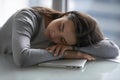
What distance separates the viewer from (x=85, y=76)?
116 cm

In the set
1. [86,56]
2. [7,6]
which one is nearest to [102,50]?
[86,56]

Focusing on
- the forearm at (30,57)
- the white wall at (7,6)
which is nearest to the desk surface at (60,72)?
the forearm at (30,57)

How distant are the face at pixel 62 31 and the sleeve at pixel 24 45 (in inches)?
4.1

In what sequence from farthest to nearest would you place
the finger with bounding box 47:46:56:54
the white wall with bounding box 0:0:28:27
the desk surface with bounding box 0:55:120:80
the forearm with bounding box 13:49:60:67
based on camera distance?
the white wall with bounding box 0:0:28:27 < the finger with bounding box 47:46:56:54 < the forearm with bounding box 13:49:60:67 < the desk surface with bounding box 0:55:120:80

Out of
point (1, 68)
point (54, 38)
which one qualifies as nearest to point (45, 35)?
point (54, 38)

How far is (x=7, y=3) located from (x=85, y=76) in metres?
1.20

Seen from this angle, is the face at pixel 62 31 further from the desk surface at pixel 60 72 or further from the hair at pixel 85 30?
the desk surface at pixel 60 72

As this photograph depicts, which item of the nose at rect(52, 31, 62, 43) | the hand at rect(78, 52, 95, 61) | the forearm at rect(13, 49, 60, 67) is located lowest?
the hand at rect(78, 52, 95, 61)

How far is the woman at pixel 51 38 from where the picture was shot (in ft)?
4.20

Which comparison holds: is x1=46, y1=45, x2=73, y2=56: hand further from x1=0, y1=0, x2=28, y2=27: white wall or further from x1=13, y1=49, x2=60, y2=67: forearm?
x1=0, y1=0, x2=28, y2=27: white wall

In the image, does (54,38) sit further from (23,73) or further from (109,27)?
(109,27)

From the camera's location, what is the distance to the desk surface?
44.4 inches

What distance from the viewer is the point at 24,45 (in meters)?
1.28

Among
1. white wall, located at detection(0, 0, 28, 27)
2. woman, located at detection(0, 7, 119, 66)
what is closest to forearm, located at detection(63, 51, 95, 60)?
woman, located at detection(0, 7, 119, 66)
